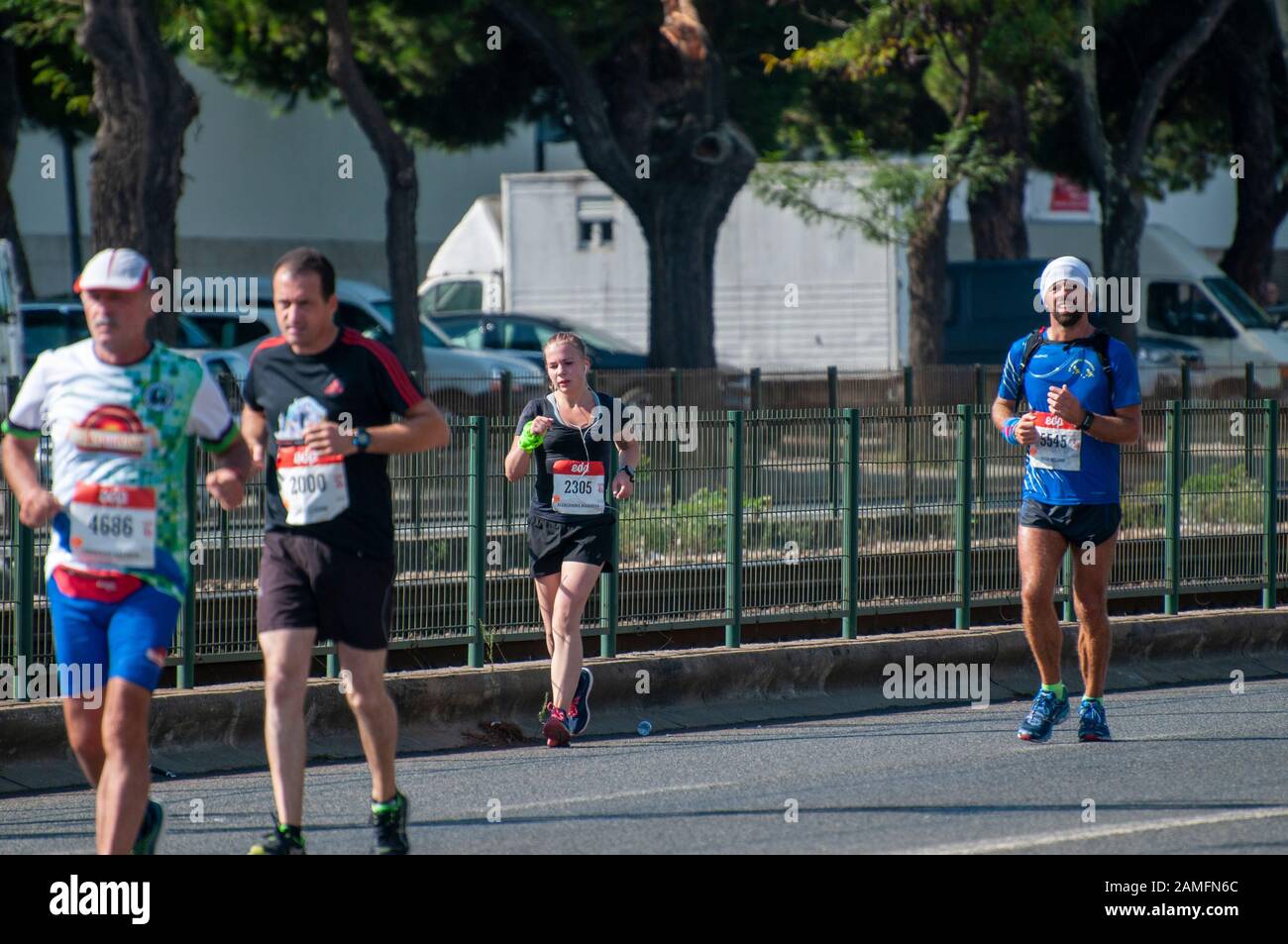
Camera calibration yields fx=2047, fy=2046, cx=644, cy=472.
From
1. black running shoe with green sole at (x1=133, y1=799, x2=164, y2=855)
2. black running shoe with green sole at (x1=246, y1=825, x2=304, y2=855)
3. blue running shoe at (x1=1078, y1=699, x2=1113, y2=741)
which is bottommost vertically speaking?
blue running shoe at (x1=1078, y1=699, x2=1113, y2=741)

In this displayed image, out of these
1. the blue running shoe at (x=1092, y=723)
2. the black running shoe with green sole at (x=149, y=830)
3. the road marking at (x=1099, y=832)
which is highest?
the black running shoe with green sole at (x=149, y=830)

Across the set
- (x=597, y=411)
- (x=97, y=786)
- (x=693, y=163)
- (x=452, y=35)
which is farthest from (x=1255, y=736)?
(x=452, y=35)

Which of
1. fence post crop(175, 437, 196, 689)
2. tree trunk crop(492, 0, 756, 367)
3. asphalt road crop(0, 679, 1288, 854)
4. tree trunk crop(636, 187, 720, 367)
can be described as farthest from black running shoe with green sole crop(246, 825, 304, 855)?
tree trunk crop(636, 187, 720, 367)

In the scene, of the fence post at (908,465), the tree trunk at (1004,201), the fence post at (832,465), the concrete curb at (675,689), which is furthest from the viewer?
the tree trunk at (1004,201)

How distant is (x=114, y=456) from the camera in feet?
20.0

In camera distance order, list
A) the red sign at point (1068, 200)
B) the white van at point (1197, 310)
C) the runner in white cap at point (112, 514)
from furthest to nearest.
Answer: the red sign at point (1068, 200) < the white van at point (1197, 310) < the runner in white cap at point (112, 514)

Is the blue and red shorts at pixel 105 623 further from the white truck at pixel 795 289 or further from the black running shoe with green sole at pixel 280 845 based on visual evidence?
the white truck at pixel 795 289

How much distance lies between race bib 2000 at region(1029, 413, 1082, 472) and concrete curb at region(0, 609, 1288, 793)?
2167mm

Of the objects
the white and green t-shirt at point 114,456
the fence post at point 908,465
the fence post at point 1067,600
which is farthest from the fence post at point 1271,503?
the white and green t-shirt at point 114,456

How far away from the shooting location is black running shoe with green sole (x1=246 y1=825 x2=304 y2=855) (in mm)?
6465

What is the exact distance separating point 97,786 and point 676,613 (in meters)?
5.39

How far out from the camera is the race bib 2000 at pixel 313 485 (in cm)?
657

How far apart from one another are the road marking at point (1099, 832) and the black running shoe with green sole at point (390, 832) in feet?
5.62

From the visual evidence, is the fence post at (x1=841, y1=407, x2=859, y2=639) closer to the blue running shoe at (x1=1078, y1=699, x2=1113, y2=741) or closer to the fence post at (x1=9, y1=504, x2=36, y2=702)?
the blue running shoe at (x1=1078, y1=699, x2=1113, y2=741)
